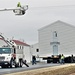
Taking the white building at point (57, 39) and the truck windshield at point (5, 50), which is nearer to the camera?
the truck windshield at point (5, 50)

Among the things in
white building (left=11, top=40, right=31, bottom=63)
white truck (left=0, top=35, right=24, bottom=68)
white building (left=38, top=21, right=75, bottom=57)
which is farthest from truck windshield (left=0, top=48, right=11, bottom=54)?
white building (left=38, top=21, right=75, bottom=57)

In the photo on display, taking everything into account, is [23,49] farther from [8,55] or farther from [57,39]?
[57,39]

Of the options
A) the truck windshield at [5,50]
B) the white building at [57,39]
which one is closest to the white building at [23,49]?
the truck windshield at [5,50]

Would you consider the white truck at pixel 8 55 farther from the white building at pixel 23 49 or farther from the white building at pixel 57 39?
the white building at pixel 57 39

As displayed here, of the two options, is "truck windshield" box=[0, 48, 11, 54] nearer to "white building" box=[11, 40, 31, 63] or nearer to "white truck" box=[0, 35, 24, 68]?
"white truck" box=[0, 35, 24, 68]

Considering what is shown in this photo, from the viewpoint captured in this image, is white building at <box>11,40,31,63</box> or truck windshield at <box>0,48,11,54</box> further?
white building at <box>11,40,31,63</box>

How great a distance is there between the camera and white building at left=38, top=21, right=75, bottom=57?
75.0 metres

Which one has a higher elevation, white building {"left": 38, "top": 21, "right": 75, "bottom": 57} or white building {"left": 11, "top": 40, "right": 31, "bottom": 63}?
white building {"left": 38, "top": 21, "right": 75, "bottom": 57}

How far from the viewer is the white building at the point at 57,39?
7500 centimetres

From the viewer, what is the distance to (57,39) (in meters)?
77.6

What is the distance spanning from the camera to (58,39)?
7738 cm

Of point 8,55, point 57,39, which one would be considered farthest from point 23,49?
point 57,39

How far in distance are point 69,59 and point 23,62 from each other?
21.4 meters

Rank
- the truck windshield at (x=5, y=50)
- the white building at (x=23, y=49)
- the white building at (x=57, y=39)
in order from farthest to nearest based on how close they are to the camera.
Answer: the white building at (x=57, y=39) < the white building at (x=23, y=49) < the truck windshield at (x=5, y=50)
